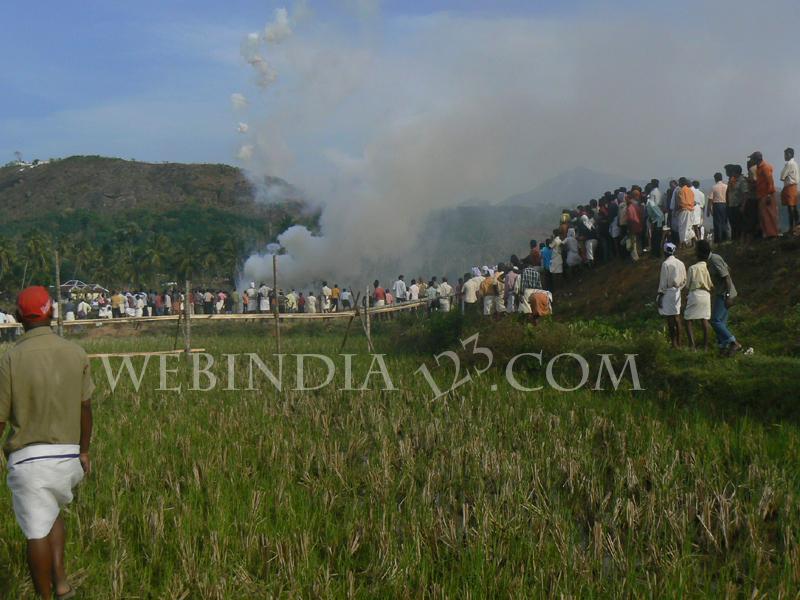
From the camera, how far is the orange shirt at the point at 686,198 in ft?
55.0

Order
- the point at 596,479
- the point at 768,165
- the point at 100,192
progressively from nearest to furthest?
the point at 596,479 → the point at 768,165 → the point at 100,192

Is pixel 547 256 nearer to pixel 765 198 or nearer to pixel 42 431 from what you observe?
pixel 765 198

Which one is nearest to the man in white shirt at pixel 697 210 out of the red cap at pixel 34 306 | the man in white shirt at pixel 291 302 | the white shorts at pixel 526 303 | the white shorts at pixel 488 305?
the white shorts at pixel 526 303

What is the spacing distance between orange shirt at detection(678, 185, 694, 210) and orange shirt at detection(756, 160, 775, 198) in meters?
1.76

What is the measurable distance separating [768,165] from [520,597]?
12.9 meters

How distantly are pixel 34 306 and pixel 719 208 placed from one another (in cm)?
1448

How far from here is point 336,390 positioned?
39.1ft

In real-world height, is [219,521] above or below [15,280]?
below

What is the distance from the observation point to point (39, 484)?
426 cm

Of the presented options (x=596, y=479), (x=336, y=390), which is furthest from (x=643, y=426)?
(x=336, y=390)

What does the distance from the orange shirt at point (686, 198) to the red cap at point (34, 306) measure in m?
14.3

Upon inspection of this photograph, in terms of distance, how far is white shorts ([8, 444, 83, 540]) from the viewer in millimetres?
4234

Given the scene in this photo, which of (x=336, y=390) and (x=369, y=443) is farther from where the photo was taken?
(x=336, y=390)

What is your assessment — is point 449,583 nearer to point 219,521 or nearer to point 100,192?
point 219,521
